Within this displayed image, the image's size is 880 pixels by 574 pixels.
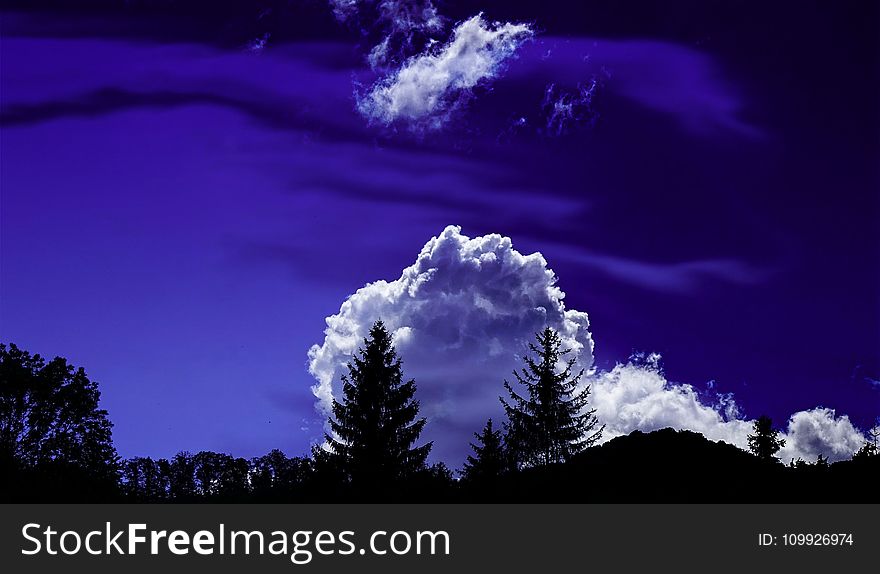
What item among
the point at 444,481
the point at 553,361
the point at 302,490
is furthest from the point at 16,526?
the point at 553,361

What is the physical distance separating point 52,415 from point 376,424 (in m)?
26.6

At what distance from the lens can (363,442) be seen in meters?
40.1

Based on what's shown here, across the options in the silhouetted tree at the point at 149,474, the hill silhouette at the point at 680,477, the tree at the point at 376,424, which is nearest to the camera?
the hill silhouette at the point at 680,477

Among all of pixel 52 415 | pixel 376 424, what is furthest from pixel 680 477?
pixel 52 415

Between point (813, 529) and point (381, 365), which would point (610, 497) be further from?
point (381, 365)

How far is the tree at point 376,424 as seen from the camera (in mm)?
39438

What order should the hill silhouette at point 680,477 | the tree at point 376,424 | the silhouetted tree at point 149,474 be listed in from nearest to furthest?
the hill silhouette at point 680,477
the tree at point 376,424
the silhouetted tree at point 149,474

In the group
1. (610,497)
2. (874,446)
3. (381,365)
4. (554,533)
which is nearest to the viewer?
(554,533)

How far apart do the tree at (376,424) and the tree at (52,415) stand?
1985 cm

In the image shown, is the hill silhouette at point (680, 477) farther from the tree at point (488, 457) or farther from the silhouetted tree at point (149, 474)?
the silhouetted tree at point (149, 474)

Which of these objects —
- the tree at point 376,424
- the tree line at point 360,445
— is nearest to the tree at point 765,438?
the tree line at point 360,445

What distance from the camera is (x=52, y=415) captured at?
53.4m

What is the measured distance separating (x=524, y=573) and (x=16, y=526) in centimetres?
1397

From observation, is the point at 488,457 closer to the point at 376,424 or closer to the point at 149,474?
the point at 376,424
